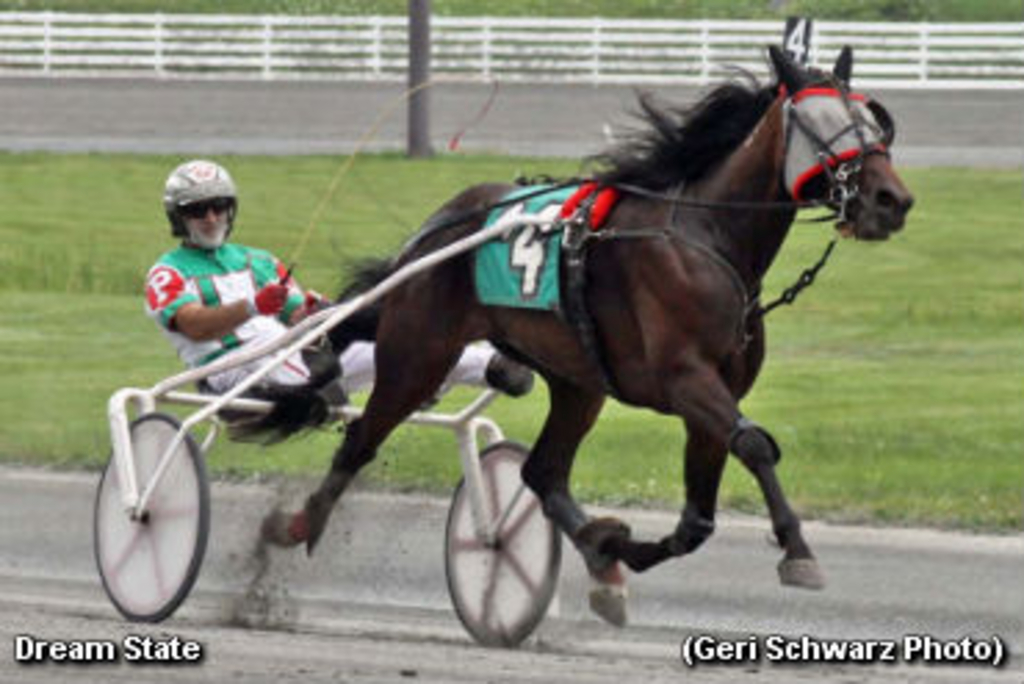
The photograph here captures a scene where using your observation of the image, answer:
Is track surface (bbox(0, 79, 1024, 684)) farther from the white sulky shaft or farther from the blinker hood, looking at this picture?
the blinker hood

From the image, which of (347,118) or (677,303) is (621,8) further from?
(677,303)

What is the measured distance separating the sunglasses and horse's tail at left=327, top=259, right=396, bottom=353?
483 millimetres

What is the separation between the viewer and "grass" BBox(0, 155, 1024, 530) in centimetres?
1141

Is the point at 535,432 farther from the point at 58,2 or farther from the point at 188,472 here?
the point at 58,2

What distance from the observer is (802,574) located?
22.6 ft

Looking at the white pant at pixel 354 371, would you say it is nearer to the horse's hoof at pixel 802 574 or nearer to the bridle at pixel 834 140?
the bridle at pixel 834 140

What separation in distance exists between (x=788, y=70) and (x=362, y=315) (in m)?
1.96

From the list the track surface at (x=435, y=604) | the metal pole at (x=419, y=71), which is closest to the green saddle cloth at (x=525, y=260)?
the track surface at (x=435, y=604)

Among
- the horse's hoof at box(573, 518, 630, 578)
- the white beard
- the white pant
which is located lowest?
the horse's hoof at box(573, 518, 630, 578)

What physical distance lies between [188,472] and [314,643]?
3.84ft

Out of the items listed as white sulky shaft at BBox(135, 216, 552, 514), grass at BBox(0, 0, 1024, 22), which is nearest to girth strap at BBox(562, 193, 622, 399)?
white sulky shaft at BBox(135, 216, 552, 514)

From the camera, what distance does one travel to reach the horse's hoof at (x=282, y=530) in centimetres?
846

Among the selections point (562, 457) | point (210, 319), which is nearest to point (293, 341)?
point (210, 319)

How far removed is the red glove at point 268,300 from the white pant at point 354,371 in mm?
187
